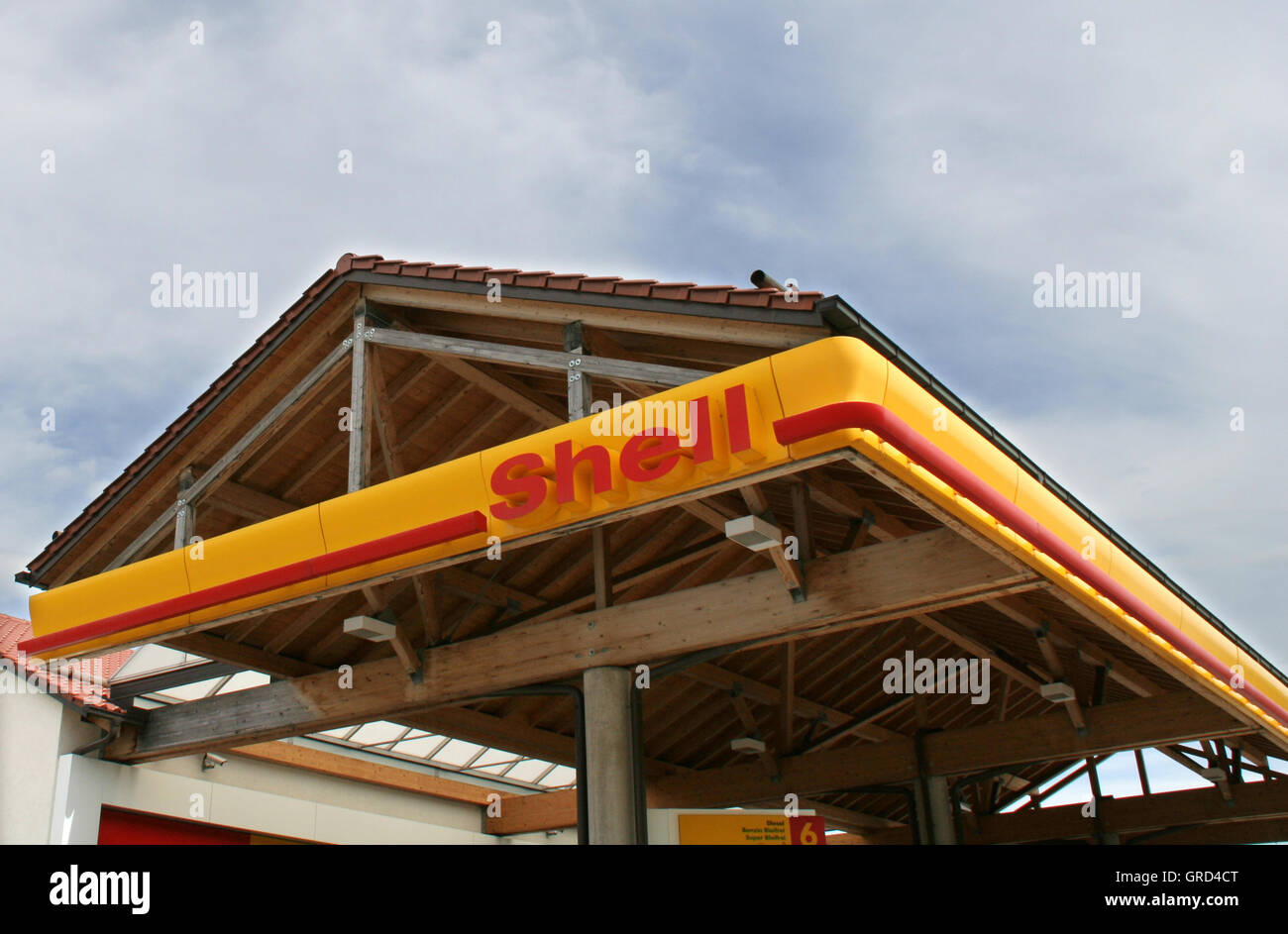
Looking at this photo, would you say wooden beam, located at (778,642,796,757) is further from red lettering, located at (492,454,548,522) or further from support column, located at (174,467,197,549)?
support column, located at (174,467,197,549)

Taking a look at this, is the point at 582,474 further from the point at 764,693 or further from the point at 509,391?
the point at 764,693

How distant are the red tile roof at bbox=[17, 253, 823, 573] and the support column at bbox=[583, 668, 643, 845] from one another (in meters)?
3.66

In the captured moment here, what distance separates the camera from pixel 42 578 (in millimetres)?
13227

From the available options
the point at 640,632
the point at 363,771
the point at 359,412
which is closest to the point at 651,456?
the point at 640,632

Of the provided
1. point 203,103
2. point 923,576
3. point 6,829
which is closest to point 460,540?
point 923,576

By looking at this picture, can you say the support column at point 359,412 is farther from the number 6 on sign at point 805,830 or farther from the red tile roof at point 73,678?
the number 6 on sign at point 805,830

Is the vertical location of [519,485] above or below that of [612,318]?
below

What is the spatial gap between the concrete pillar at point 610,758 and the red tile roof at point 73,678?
692cm

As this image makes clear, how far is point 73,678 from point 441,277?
866 centimetres

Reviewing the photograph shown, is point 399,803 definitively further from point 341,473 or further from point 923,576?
point 923,576

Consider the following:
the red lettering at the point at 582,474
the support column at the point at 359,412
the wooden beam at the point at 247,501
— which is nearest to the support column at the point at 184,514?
the wooden beam at the point at 247,501

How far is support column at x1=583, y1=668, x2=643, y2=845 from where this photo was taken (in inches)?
387

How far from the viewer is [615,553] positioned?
13.5 m

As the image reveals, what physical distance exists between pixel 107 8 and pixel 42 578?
6379mm
